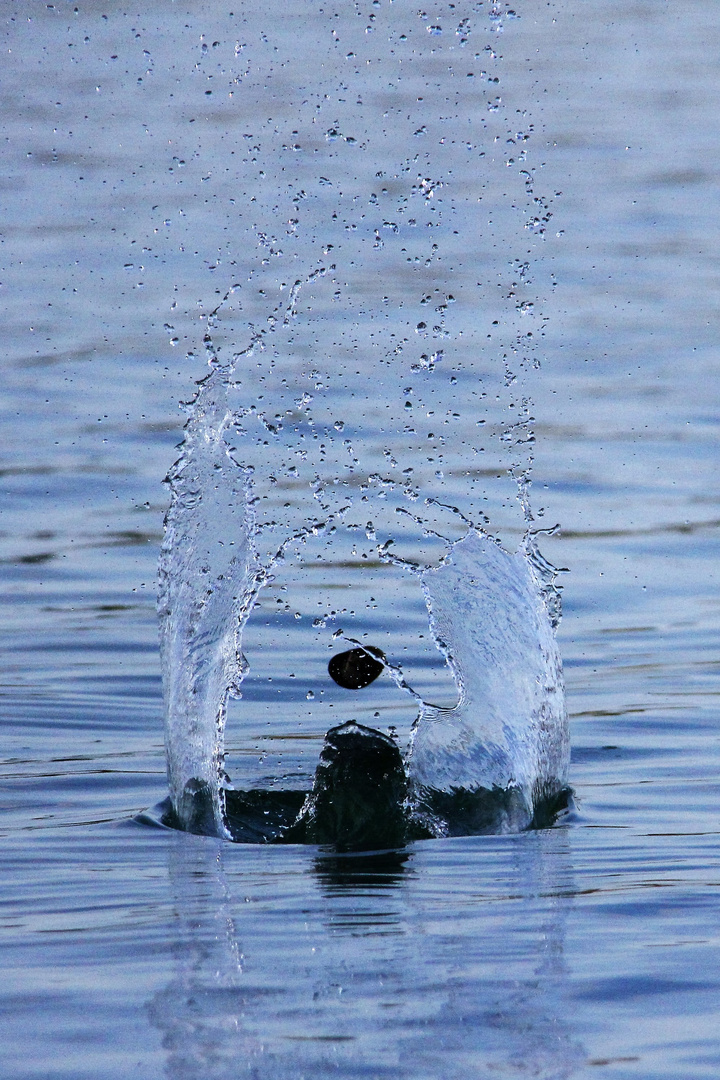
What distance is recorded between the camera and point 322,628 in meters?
9.00

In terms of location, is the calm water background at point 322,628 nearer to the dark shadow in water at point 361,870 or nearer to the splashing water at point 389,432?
the dark shadow in water at point 361,870

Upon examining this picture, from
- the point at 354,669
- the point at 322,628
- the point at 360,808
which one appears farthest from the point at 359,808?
the point at 322,628

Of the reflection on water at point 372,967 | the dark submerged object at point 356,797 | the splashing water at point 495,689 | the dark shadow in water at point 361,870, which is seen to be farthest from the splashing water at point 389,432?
the reflection on water at point 372,967

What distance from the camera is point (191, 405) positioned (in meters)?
7.57

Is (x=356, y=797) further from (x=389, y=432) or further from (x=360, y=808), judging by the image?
(x=389, y=432)

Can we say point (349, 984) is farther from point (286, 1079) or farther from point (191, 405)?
point (191, 405)

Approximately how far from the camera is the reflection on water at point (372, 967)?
4.05 m

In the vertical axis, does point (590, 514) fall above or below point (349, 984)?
above

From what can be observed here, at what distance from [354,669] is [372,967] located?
7.48 feet

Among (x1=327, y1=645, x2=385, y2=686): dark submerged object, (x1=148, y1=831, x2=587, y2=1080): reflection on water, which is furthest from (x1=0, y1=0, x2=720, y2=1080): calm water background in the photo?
(x1=327, y1=645, x2=385, y2=686): dark submerged object

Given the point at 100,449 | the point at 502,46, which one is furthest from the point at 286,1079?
the point at 502,46

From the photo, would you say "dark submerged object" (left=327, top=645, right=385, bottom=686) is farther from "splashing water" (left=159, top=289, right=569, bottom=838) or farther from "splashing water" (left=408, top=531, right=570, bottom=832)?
"splashing water" (left=408, top=531, right=570, bottom=832)

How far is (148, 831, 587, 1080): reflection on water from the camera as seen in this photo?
4051 mm

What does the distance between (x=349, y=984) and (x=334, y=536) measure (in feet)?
20.2
